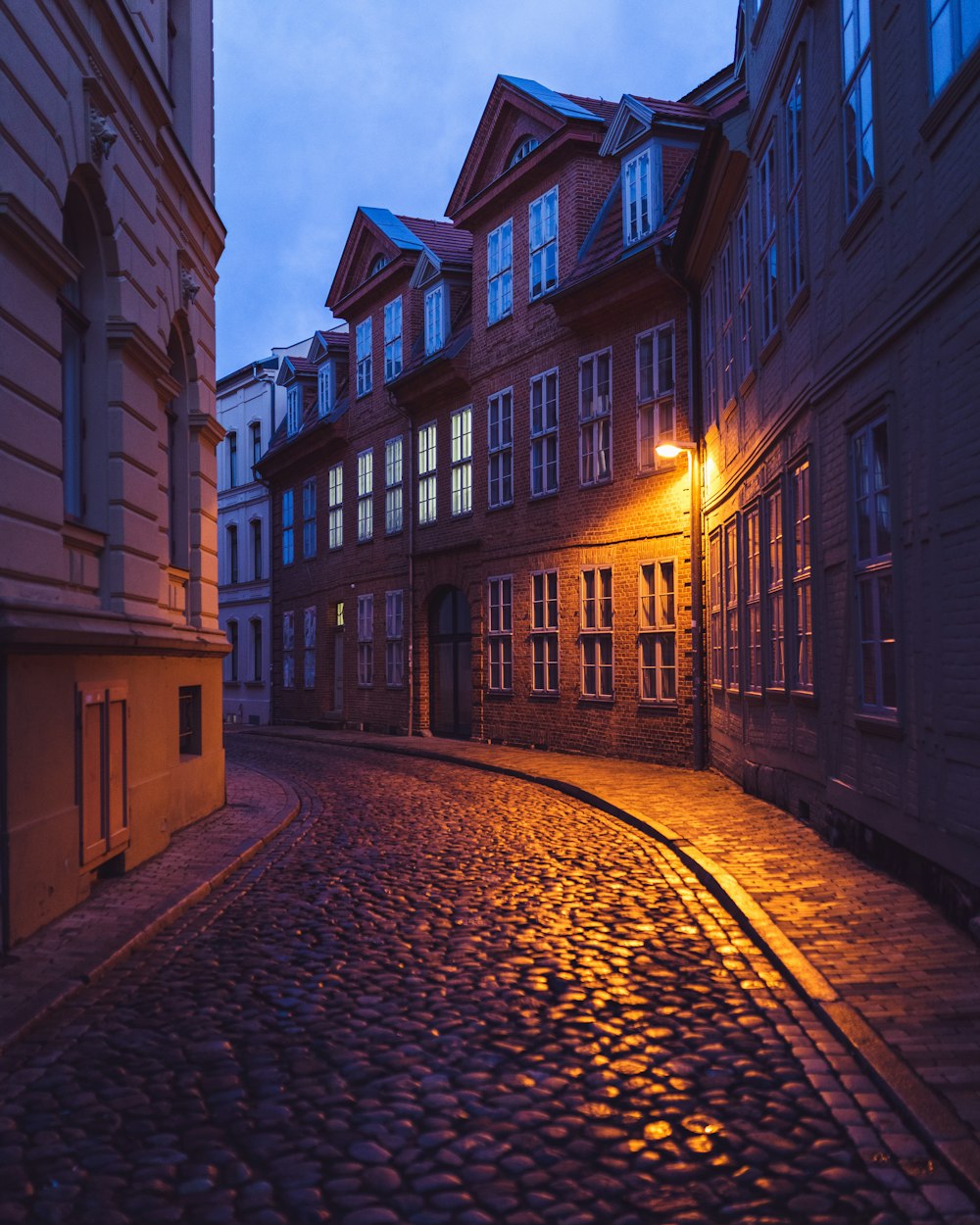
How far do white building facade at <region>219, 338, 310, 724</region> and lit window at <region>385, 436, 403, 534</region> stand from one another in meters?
8.96

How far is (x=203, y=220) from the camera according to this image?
42.9ft

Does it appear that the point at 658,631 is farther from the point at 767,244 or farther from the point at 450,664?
the point at 450,664

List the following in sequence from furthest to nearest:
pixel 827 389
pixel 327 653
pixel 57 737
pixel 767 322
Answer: pixel 327 653 → pixel 767 322 → pixel 827 389 → pixel 57 737

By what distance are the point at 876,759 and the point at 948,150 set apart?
404 centimetres

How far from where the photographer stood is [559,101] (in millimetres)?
22141

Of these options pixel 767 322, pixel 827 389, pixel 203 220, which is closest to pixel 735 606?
pixel 767 322

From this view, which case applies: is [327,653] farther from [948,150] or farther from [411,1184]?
[411,1184]

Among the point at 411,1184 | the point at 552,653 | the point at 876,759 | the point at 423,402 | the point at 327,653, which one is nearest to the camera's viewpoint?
the point at 411,1184

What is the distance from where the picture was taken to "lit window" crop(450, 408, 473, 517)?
81.4 feet

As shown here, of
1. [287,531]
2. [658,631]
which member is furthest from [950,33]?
[287,531]

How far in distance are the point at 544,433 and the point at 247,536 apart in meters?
18.6

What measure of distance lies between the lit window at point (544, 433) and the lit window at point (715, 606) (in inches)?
189

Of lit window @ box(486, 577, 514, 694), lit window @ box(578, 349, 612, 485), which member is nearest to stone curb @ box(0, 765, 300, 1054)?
lit window @ box(578, 349, 612, 485)

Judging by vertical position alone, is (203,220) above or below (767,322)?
above
